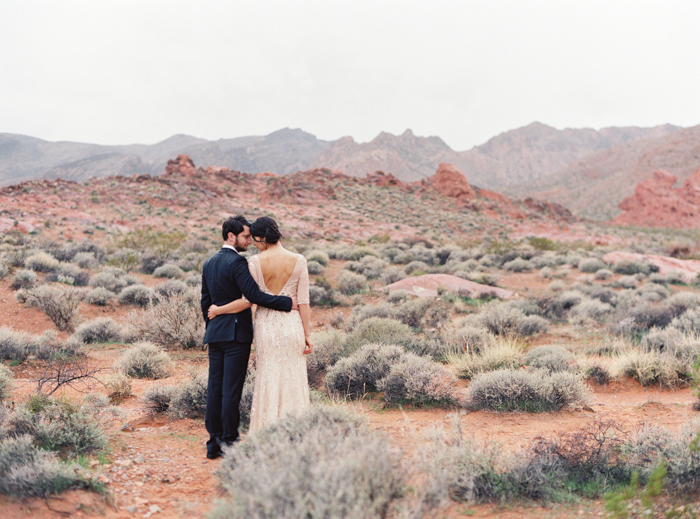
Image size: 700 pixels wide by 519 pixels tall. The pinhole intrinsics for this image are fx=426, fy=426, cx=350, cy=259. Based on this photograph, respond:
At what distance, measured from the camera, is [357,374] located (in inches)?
227

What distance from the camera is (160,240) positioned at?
61.4ft

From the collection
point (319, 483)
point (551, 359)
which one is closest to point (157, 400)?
point (319, 483)

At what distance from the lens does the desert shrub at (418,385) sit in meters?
5.23

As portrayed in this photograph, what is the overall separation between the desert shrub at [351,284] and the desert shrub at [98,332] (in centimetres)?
636

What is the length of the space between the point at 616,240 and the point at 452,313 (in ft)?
123

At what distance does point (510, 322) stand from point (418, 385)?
16.1 feet

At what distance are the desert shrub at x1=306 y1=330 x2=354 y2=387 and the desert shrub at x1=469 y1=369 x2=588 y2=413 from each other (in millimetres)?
2153

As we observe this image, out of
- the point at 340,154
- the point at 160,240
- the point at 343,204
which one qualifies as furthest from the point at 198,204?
the point at 340,154

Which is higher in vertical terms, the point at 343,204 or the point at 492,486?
the point at 343,204

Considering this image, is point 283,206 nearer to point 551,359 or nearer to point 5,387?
point 551,359

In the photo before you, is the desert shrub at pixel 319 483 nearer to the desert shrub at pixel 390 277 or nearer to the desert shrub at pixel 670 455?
the desert shrub at pixel 670 455

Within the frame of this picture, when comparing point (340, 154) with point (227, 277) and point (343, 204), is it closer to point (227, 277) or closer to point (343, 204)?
point (343, 204)

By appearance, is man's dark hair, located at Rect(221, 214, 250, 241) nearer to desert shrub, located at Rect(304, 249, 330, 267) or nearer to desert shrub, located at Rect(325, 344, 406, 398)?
desert shrub, located at Rect(325, 344, 406, 398)

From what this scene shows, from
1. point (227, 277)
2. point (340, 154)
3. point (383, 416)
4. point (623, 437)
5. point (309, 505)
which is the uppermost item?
point (340, 154)
